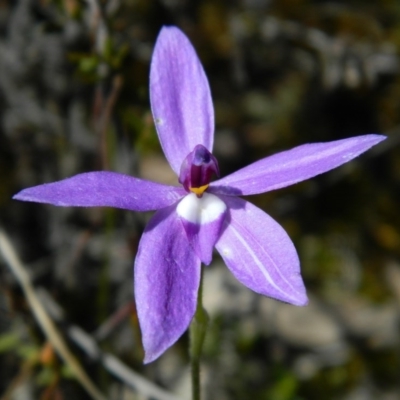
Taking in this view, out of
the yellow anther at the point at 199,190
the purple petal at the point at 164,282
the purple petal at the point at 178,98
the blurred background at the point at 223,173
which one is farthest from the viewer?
the blurred background at the point at 223,173

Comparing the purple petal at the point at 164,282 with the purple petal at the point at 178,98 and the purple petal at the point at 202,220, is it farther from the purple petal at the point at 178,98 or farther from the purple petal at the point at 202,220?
the purple petal at the point at 178,98

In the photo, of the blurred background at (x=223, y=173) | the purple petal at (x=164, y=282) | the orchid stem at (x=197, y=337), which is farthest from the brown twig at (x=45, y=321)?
the purple petal at (x=164, y=282)

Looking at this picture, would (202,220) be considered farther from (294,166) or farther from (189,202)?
(294,166)

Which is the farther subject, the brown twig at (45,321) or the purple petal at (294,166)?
the brown twig at (45,321)

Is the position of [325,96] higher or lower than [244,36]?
lower

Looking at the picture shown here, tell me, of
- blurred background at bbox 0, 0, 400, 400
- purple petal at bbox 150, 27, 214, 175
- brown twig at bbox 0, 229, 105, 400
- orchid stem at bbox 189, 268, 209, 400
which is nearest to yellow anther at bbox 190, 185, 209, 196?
purple petal at bbox 150, 27, 214, 175

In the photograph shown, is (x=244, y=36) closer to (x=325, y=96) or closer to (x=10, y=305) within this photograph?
(x=325, y=96)

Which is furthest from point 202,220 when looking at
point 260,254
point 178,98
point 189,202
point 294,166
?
point 178,98

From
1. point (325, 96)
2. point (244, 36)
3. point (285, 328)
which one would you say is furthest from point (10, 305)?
point (325, 96)
